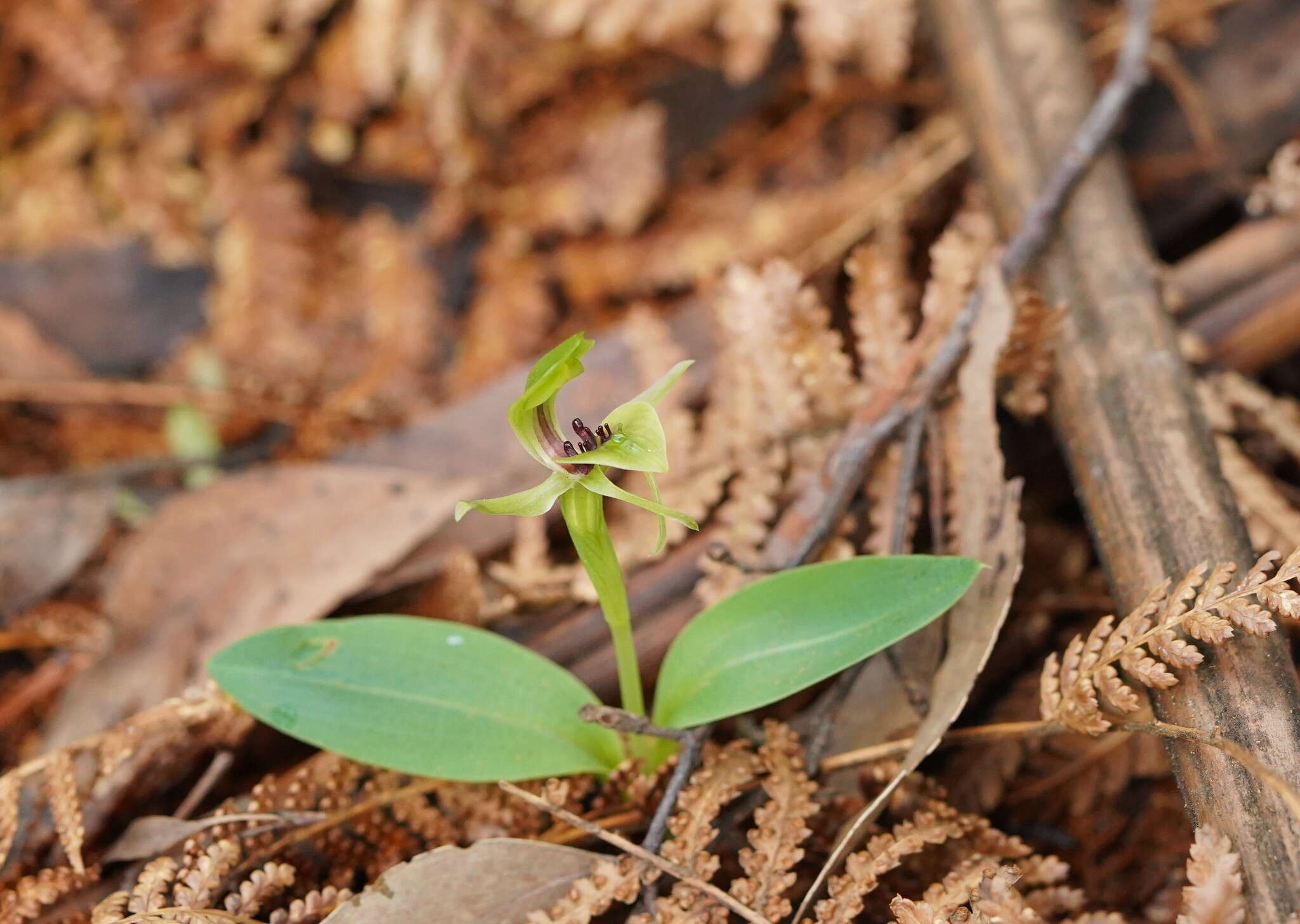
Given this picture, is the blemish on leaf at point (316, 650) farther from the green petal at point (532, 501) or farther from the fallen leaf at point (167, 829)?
the green petal at point (532, 501)

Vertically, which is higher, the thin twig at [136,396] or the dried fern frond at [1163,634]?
the thin twig at [136,396]

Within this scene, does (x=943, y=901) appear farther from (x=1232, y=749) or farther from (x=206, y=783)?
(x=206, y=783)

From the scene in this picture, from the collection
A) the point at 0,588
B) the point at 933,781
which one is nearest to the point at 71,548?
the point at 0,588

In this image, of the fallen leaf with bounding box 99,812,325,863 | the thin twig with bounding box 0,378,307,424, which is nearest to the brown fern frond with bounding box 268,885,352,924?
the fallen leaf with bounding box 99,812,325,863

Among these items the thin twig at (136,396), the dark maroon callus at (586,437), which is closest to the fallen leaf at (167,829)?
the dark maroon callus at (586,437)

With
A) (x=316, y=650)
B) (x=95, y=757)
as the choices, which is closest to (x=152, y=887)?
(x=316, y=650)

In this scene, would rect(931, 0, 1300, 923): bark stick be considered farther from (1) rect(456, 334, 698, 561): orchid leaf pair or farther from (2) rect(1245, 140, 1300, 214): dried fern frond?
(1) rect(456, 334, 698, 561): orchid leaf pair
